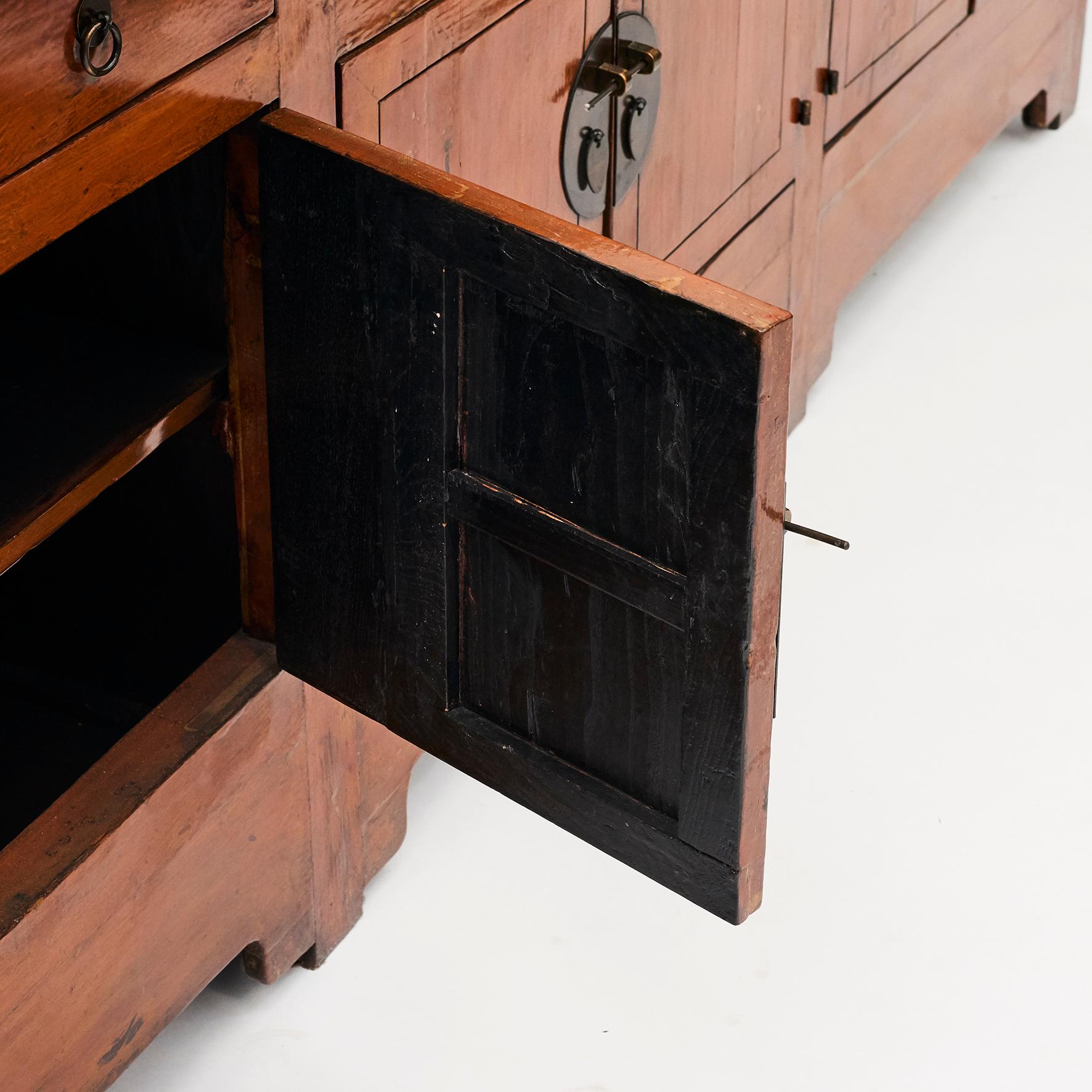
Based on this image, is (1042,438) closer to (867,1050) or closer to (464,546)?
(867,1050)

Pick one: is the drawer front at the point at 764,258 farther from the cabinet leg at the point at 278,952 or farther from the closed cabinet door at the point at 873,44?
the cabinet leg at the point at 278,952

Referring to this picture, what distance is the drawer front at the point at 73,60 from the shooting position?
1.03m

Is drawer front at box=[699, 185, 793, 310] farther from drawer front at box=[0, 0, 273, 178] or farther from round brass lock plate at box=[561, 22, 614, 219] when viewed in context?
drawer front at box=[0, 0, 273, 178]

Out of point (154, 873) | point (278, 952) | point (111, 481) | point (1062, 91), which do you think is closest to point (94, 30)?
point (111, 481)

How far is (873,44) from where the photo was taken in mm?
2264

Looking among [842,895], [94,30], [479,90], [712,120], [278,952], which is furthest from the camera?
[712,120]

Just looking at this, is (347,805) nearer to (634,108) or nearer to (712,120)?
(634,108)

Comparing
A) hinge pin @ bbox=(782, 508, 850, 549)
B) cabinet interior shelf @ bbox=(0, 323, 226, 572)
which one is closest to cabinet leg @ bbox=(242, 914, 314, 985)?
cabinet interior shelf @ bbox=(0, 323, 226, 572)

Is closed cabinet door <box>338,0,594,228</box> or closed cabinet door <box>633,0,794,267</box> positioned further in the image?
closed cabinet door <box>633,0,794,267</box>

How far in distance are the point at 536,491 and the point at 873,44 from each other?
127 centimetres

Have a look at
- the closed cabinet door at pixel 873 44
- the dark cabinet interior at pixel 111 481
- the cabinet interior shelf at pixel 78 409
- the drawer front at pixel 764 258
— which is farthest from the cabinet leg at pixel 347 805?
the closed cabinet door at pixel 873 44

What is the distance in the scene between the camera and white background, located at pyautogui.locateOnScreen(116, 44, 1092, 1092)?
63.4 inches

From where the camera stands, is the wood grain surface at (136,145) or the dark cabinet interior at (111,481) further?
the dark cabinet interior at (111,481)

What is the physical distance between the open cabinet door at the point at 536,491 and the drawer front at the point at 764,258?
79 centimetres
